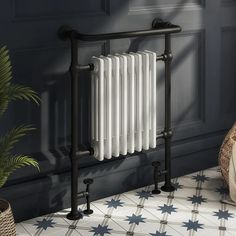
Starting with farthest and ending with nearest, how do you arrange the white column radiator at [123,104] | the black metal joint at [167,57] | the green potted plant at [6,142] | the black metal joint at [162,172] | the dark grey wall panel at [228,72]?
the dark grey wall panel at [228,72]
the black metal joint at [162,172]
the black metal joint at [167,57]
the white column radiator at [123,104]
the green potted plant at [6,142]

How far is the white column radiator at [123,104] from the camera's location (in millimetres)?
2768

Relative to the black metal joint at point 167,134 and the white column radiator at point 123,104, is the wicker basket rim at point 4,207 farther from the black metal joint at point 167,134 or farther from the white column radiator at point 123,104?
the black metal joint at point 167,134

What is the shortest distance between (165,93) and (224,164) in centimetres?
52

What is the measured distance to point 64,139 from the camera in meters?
2.90

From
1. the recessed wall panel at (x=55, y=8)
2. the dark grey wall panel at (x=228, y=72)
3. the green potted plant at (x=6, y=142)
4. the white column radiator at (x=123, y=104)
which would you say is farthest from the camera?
the dark grey wall panel at (x=228, y=72)

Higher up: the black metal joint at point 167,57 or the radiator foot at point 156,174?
the black metal joint at point 167,57

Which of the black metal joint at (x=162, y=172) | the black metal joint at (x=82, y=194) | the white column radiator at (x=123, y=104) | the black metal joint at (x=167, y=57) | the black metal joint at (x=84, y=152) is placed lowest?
the black metal joint at (x=82, y=194)

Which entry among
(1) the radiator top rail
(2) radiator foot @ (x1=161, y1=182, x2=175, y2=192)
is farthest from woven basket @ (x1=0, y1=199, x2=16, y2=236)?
(2) radiator foot @ (x1=161, y1=182, x2=175, y2=192)

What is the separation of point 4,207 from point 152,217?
0.78 metres

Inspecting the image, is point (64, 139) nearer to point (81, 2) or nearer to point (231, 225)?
point (81, 2)

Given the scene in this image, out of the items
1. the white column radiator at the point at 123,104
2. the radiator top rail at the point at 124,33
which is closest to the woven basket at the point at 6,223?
the white column radiator at the point at 123,104

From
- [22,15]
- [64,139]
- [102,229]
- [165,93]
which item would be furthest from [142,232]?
[22,15]

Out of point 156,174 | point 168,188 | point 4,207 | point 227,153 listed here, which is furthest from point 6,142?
point 227,153

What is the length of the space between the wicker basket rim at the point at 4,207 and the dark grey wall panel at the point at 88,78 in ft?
0.62
